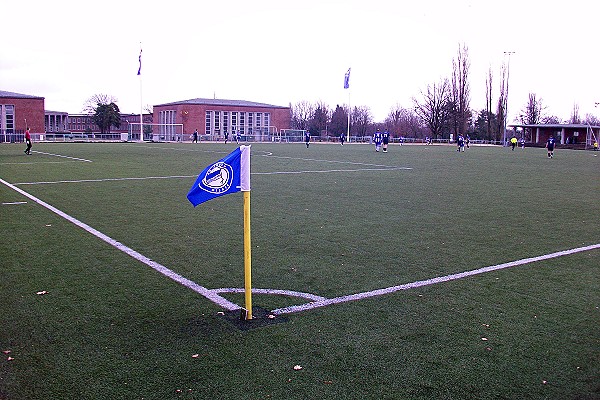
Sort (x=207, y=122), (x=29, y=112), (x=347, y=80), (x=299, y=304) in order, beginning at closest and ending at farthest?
(x=299, y=304) → (x=347, y=80) → (x=29, y=112) → (x=207, y=122)

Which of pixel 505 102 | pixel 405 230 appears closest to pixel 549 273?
pixel 405 230

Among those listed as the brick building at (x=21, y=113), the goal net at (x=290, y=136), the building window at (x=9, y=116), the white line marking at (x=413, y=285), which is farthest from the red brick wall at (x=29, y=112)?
the white line marking at (x=413, y=285)

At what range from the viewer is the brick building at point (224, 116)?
106 metres

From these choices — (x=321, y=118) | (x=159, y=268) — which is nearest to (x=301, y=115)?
(x=321, y=118)

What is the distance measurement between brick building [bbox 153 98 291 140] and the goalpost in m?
1.65

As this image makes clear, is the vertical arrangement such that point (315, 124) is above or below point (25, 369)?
above

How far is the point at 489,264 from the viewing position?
7629mm

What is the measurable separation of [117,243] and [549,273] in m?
6.25

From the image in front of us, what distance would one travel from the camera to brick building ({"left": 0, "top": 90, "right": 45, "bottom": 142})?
267ft

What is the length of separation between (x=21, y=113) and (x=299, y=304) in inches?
3503

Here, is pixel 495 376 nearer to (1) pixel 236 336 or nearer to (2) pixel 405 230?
(1) pixel 236 336

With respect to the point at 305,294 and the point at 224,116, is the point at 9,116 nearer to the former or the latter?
the point at 224,116

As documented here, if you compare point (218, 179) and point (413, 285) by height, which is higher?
point (218, 179)

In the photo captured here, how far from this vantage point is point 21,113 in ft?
273
